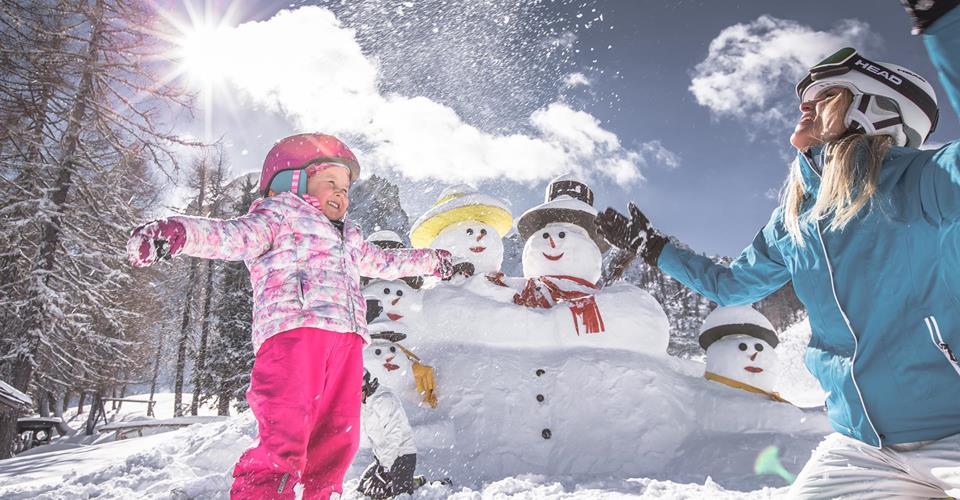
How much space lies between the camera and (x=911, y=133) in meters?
1.80

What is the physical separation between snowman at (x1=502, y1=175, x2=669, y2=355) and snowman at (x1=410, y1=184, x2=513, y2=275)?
0.33m

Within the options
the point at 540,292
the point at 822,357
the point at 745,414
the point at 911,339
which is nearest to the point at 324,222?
the point at 822,357

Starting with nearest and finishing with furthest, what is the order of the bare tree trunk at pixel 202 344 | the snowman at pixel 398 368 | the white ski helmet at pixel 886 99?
the white ski helmet at pixel 886 99 → the snowman at pixel 398 368 → the bare tree trunk at pixel 202 344

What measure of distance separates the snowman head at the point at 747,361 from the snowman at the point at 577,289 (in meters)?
0.60

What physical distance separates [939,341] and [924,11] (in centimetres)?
85

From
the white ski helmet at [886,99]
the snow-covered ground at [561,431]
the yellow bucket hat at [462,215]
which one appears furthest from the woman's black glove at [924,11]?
the yellow bucket hat at [462,215]

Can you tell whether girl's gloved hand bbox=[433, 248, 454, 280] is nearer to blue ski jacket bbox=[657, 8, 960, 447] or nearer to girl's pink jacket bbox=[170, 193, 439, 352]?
girl's pink jacket bbox=[170, 193, 439, 352]

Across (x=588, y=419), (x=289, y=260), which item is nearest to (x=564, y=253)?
(x=588, y=419)

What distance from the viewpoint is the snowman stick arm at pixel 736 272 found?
2158mm

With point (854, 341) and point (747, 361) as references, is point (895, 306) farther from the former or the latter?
point (747, 361)

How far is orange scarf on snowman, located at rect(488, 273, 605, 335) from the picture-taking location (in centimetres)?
557

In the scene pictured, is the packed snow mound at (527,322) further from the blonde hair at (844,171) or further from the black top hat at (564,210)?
the blonde hair at (844,171)

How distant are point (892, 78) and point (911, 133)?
0.20 metres

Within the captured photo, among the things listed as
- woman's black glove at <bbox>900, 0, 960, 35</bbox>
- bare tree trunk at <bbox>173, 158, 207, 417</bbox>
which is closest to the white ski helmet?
woman's black glove at <bbox>900, 0, 960, 35</bbox>
